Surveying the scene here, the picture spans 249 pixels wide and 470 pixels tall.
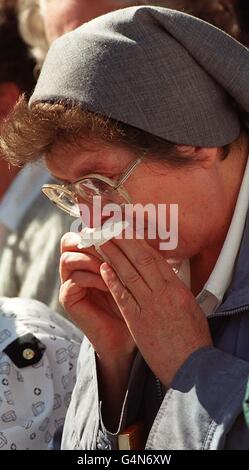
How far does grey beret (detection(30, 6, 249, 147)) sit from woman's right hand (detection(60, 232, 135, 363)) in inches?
16.8

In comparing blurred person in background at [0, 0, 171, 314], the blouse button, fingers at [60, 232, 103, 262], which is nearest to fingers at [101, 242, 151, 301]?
fingers at [60, 232, 103, 262]

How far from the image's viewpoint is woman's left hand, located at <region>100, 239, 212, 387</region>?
93.0 inches

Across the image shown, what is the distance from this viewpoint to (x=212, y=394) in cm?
223

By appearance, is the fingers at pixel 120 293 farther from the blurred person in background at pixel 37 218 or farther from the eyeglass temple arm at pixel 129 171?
the blurred person in background at pixel 37 218

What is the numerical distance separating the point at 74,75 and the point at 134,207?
1.17ft

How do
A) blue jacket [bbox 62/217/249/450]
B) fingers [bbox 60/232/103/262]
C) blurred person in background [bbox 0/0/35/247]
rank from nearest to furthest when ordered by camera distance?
blue jacket [bbox 62/217/249/450], fingers [bbox 60/232/103/262], blurred person in background [bbox 0/0/35/247]

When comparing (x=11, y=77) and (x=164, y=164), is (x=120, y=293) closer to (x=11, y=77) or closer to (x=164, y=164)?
(x=164, y=164)

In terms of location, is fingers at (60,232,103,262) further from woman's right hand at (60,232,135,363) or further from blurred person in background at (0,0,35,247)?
blurred person in background at (0,0,35,247)

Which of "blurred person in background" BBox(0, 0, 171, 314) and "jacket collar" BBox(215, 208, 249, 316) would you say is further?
"blurred person in background" BBox(0, 0, 171, 314)

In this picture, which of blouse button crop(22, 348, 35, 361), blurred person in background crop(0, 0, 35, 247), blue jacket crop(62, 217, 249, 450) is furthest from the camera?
blurred person in background crop(0, 0, 35, 247)

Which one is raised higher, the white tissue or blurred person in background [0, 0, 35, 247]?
the white tissue

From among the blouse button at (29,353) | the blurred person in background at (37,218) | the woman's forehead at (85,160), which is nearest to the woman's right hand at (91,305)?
the woman's forehead at (85,160)

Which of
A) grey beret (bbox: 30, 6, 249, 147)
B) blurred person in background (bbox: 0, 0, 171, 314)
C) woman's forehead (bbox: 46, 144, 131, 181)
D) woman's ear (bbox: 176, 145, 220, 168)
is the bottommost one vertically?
blurred person in background (bbox: 0, 0, 171, 314)

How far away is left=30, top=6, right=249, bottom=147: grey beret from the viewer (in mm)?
2365
